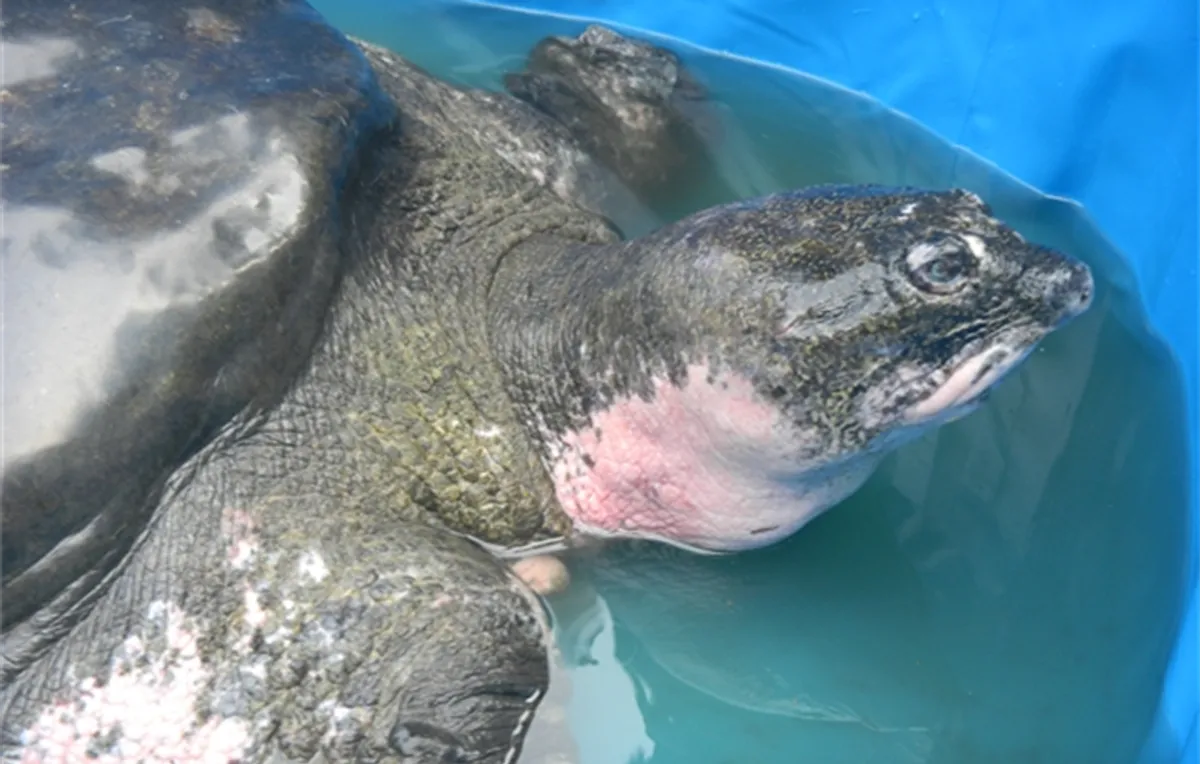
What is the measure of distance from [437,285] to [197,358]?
504mm

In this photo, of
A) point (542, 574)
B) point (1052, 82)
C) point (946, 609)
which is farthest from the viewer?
point (1052, 82)

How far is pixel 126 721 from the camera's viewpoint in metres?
1.46

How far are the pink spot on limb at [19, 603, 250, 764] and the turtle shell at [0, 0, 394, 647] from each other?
0.12 metres

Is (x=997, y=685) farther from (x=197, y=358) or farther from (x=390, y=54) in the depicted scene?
(x=390, y=54)

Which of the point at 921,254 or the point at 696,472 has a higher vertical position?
the point at 921,254

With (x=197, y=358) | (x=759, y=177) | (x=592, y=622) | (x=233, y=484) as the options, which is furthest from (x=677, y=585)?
(x=759, y=177)

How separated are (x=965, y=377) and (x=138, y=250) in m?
1.10

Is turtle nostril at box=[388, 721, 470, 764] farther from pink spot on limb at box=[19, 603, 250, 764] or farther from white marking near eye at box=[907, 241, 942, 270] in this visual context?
white marking near eye at box=[907, 241, 942, 270]

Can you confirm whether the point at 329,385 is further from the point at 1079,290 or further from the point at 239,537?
the point at 1079,290

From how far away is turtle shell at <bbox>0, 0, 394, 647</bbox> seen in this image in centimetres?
137

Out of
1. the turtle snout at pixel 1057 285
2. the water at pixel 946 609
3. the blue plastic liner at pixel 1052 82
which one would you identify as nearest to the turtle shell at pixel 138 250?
the water at pixel 946 609

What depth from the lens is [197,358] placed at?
1441 mm

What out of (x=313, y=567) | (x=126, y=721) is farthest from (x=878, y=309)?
(x=126, y=721)

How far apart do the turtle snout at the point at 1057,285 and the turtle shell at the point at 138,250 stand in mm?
968
